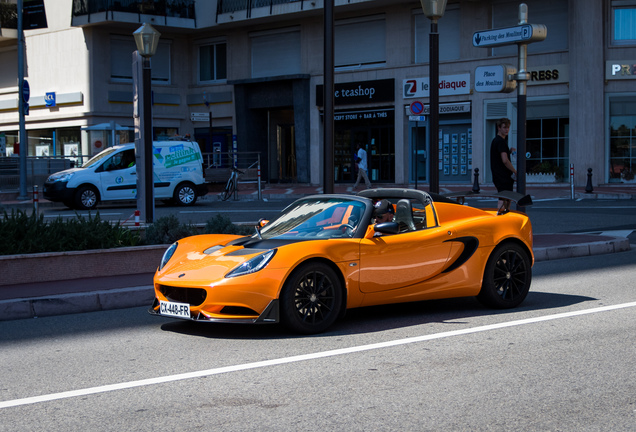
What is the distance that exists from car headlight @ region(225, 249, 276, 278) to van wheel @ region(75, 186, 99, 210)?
18.0 metres

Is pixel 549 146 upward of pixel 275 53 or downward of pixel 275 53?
downward

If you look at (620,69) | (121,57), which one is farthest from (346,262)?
(121,57)

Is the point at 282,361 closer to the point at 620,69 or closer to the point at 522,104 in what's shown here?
the point at 522,104

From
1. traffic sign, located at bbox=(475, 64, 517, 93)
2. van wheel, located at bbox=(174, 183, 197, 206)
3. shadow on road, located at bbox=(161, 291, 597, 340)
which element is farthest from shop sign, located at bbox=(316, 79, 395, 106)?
shadow on road, located at bbox=(161, 291, 597, 340)

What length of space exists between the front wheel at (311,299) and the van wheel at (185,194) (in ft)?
60.1

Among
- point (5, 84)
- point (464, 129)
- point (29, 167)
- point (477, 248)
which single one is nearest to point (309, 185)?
point (464, 129)

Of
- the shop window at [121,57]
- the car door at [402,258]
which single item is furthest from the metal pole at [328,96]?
the shop window at [121,57]

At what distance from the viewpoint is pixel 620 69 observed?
3031 cm

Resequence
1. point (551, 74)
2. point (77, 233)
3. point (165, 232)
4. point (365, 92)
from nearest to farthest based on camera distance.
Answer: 1. point (77, 233)
2. point (165, 232)
3. point (551, 74)
4. point (365, 92)

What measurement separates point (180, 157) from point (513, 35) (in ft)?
43.9

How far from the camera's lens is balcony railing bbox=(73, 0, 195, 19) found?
1458 inches

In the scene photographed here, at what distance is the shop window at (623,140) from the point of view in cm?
3066

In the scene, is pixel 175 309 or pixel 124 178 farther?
pixel 124 178

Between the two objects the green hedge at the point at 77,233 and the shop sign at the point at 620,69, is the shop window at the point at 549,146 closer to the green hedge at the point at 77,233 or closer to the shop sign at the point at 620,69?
the shop sign at the point at 620,69
